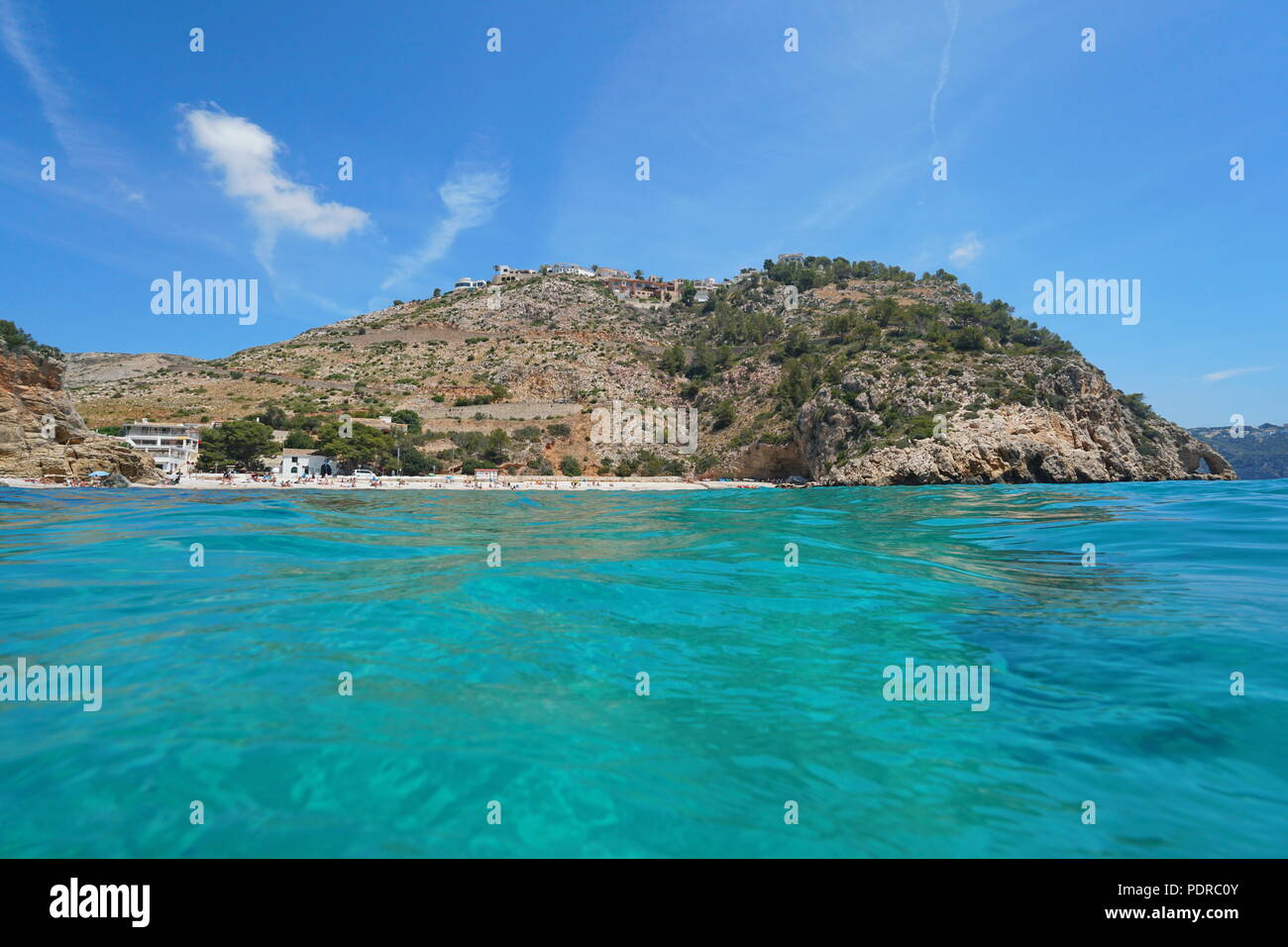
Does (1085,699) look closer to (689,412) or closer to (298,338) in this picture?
(689,412)

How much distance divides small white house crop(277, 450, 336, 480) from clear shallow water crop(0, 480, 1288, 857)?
44.3 metres

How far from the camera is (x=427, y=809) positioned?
269cm

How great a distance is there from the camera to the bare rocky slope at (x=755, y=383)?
42.4 m

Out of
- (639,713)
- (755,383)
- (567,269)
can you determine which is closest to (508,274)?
(567,269)

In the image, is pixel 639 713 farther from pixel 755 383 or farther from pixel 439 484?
pixel 755 383

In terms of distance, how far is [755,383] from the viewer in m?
64.9

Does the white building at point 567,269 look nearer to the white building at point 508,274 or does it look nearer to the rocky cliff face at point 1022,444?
the white building at point 508,274

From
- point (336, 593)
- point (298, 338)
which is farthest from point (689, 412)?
point (298, 338)

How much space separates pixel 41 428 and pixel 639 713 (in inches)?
1523

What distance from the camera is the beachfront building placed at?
4712cm

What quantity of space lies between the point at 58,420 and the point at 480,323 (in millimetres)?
74606

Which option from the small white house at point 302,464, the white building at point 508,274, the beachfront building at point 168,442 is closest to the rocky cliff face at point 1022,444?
the small white house at point 302,464

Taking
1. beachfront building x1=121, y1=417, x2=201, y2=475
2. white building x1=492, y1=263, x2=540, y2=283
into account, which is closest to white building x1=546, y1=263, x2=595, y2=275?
white building x1=492, y1=263, x2=540, y2=283

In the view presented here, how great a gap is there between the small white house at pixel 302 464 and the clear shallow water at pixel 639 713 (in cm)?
4426
